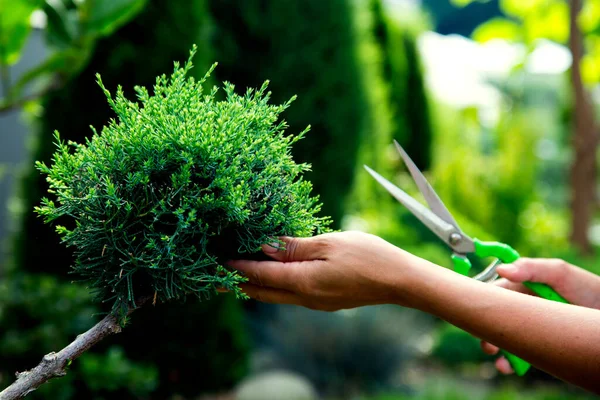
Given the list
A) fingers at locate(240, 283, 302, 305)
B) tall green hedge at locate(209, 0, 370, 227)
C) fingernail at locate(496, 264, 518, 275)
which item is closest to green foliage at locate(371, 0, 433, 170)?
tall green hedge at locate(209, 0, 370, 227)

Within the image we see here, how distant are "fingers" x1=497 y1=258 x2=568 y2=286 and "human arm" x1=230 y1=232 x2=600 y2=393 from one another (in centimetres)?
36

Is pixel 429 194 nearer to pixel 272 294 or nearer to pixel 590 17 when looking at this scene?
pixel 272 294

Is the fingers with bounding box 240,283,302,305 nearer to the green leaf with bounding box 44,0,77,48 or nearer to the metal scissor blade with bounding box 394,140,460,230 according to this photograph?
the metal scissor blade with bounding box 394,140,460,230

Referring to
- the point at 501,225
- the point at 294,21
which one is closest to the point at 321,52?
the point at 294,21

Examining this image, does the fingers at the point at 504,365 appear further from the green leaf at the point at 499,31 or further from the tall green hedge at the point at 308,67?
the green leaf at the point at 499,31

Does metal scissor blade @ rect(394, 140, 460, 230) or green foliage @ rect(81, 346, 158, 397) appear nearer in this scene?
metal scissor blade @ rect(394, 140, 460, 230)

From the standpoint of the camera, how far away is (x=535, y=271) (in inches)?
68.4

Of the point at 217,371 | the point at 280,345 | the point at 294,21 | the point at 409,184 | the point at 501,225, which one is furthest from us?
the point at 409,184

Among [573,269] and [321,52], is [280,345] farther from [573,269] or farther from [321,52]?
[573,269]

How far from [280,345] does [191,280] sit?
12.1ft

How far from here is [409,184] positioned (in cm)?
945

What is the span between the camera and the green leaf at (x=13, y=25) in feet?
9.50

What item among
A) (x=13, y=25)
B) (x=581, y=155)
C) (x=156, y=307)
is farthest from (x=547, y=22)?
(x=13, y=25)

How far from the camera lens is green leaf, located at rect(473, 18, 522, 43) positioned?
7934 mm
